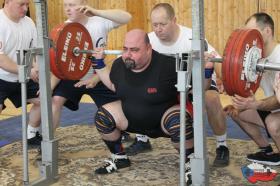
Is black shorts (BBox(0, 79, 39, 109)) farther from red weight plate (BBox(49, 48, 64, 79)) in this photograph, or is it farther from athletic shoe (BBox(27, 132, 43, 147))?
red weight plate (BBox(49, 48, 64, 79))

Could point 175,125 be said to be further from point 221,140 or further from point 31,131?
point 31,131

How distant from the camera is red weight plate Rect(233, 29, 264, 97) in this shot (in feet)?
9.16

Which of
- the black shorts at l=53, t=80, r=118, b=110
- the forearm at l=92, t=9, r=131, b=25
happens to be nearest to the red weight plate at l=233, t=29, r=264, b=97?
the forearm at l=92, t=9, r=131, b=25

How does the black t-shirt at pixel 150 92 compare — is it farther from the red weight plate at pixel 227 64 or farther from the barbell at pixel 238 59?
the red weight plate at pixel 227 64

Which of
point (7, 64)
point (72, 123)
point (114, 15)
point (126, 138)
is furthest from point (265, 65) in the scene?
point (72, 123)

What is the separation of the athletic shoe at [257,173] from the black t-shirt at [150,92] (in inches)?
27.8

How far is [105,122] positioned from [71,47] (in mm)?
666

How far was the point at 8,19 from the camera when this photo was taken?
3928 mm

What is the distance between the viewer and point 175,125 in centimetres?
311

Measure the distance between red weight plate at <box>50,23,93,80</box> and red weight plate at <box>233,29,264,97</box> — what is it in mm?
1312

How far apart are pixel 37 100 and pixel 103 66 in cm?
99

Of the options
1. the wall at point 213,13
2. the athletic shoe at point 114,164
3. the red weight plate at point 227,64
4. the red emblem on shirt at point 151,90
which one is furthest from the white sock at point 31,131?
the wall at point 213,13

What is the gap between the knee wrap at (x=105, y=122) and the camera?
131 inches

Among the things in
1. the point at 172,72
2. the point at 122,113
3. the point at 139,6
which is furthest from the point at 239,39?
the point at 139,6
